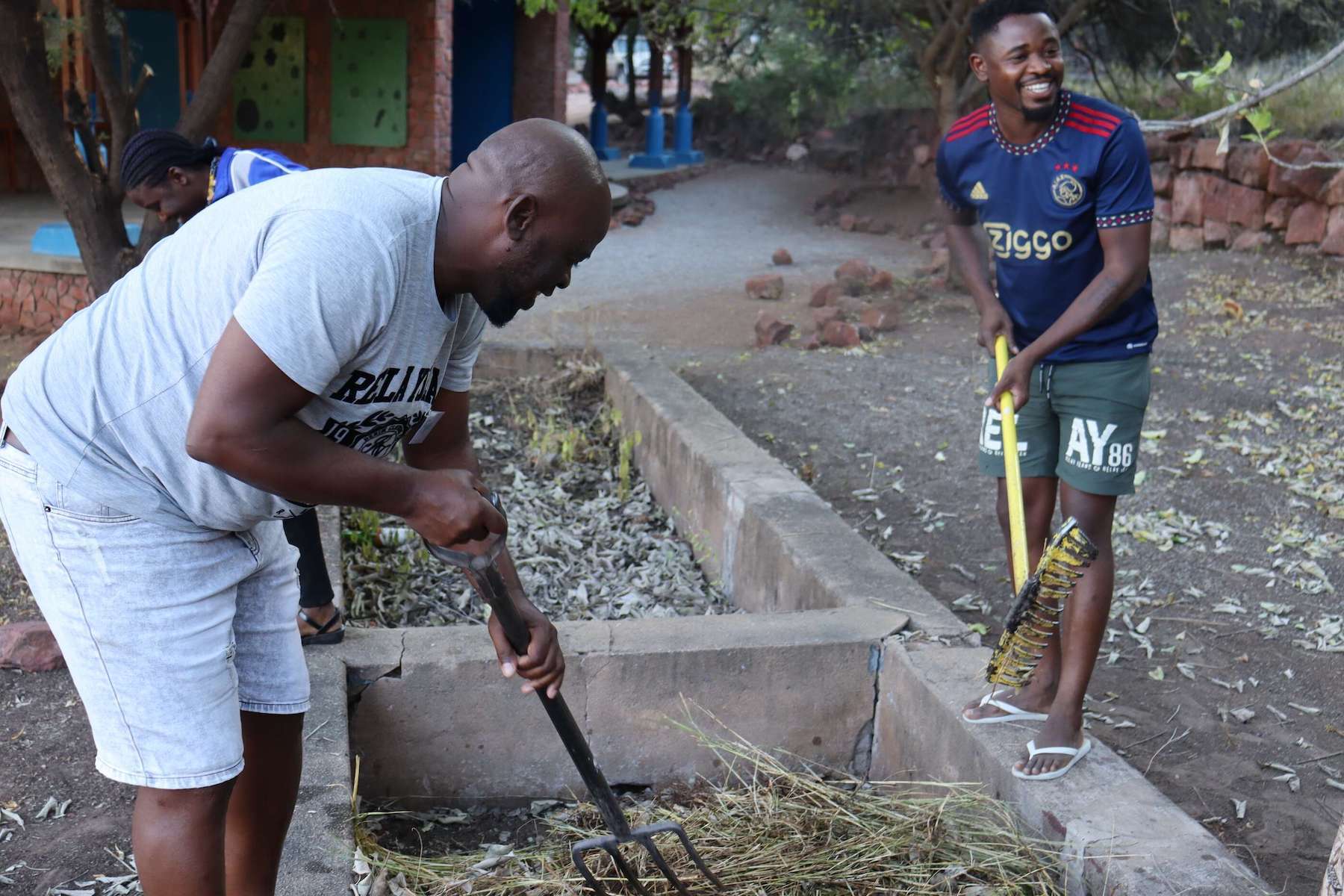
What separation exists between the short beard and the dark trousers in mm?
2161

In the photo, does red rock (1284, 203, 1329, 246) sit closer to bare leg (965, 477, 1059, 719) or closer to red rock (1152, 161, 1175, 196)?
red rock (1152, 161, 1175, 196)

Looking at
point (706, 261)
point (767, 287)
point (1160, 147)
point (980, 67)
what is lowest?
point (706, 261)

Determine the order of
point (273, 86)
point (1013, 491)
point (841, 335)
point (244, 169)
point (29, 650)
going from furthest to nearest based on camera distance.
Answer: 1. point (273, 86)
2. point (841, 335)
3. point (244, 169)
4. point (29, 650)
5. point (1013, 491)

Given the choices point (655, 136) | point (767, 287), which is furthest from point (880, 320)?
point (655, 136)

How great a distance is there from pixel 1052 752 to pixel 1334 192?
9458 mm

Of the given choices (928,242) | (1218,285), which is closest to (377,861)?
(1218,285)

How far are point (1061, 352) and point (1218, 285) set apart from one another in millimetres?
8038

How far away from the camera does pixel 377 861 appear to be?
2.80 metres

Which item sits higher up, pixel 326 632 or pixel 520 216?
pixel 520 216

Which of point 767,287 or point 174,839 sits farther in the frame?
point 767,287

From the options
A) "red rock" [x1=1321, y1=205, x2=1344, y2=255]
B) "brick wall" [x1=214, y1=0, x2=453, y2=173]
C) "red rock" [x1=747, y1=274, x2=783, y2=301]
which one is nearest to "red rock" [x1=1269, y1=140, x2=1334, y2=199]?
"red rock" [x1=1321, y1=205, x2=1344, y2=255]

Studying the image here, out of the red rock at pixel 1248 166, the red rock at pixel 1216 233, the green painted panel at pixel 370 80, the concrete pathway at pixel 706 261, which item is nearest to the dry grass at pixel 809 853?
the concrete pathway at pixel 706 261

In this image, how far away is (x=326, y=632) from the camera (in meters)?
3.39

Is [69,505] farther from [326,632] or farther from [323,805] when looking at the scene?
[326,632]
